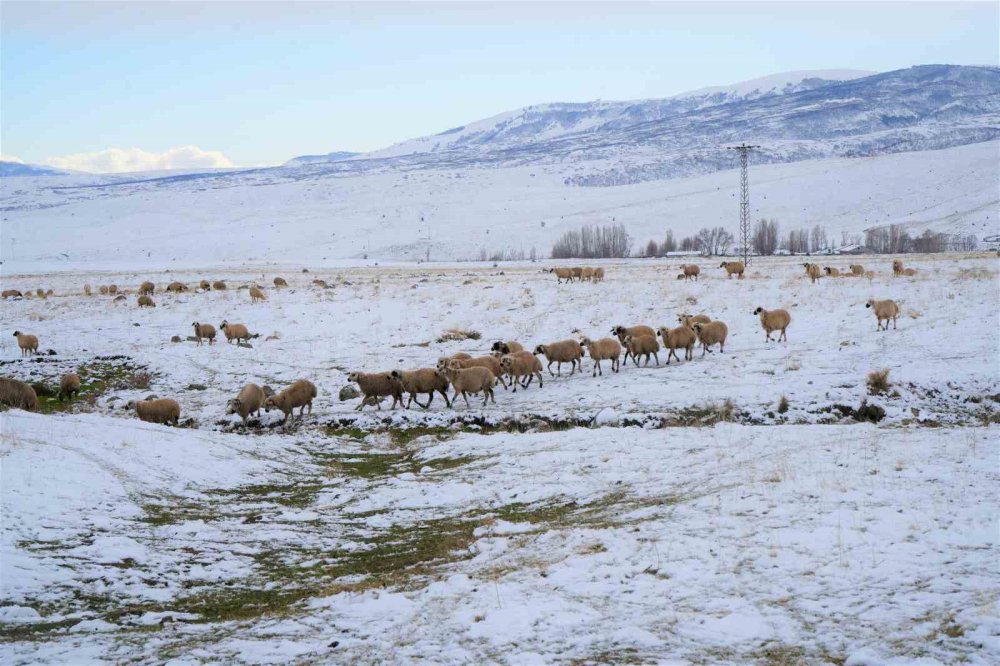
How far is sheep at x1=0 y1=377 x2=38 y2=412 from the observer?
20.5 m

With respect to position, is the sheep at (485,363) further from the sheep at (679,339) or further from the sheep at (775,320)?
the sheep at (775,320)

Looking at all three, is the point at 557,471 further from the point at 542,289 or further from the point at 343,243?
the point at 343,243

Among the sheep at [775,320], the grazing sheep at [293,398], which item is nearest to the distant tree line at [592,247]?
the sheep at [775,320]

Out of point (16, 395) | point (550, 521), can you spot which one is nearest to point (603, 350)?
→ point (550, 521)

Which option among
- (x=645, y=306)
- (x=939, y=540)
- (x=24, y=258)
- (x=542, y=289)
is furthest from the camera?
(x=24, y=258)

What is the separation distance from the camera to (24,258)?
6058 inches

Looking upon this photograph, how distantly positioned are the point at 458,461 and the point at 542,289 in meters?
25.6

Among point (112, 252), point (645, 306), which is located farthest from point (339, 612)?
point (112, 252)

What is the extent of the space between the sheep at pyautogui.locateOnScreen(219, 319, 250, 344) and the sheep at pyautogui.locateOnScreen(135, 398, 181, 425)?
11054 mm

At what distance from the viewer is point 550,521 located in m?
11.2

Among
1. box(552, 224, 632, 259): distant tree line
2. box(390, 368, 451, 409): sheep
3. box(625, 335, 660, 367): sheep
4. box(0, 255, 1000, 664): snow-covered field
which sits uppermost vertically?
box(552, 224, 632, 259): distant tree line

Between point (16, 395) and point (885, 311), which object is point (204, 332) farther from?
point (885, 311)

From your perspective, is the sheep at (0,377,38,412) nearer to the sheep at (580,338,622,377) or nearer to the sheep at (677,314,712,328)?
the sheep at (580,338,622,377)

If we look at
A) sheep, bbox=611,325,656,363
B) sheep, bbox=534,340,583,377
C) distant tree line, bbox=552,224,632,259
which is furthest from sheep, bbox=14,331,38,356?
distant tree line, bbox=552,224,632,259
